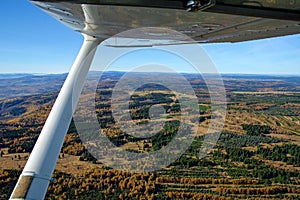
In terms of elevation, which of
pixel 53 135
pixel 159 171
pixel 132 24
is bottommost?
pixel 159 171

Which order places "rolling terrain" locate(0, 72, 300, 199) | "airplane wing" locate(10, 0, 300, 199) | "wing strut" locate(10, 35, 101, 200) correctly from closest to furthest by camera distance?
"airplane wing" locate(10, 0, 300, 199) < "wing strut" locate(10, 35, 101, 200) < "rolling terrain" locate(0, 72, 300, 199)

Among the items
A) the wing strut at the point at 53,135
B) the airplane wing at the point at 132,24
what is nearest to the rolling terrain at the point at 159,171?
the wing strut at the point at 53,135

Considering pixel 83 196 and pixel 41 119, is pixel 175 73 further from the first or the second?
pixel 41 119

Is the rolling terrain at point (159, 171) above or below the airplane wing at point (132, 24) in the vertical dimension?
below

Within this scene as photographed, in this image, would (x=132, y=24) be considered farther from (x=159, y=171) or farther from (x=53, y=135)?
(x=159, y=171)

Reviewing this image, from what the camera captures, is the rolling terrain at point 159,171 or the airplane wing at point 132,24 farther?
the rolling terrain at point 159,171

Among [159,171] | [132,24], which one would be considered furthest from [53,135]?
[159,171]

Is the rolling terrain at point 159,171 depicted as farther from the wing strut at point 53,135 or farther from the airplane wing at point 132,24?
the airplane wing at point 132,24

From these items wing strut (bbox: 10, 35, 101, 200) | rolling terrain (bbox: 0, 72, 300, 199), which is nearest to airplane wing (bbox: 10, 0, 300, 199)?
wing strut (bbox: 10, 35, 101, 200)

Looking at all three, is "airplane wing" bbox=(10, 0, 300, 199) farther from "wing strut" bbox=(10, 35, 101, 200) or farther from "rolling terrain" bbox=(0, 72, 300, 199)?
"rolling terrain" bbox=(0, 72, 300, 199)
